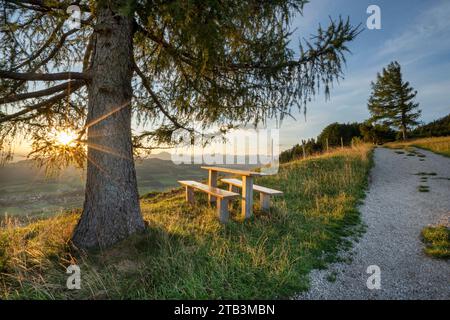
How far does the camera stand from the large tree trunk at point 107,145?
3.84m

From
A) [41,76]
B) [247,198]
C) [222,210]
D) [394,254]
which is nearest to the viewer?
[41,76]

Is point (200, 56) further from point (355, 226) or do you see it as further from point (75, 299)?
point (355, 226)

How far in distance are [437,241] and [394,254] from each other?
107cm

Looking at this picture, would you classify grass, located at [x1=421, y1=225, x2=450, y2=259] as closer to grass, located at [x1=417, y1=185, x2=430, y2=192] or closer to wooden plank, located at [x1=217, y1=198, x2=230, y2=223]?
wooden plank, located at [x1=217, y1=198, x2=230, y2=223]

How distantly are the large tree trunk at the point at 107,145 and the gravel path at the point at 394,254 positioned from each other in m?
2.97

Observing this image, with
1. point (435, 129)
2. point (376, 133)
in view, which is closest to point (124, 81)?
point (376, 133)

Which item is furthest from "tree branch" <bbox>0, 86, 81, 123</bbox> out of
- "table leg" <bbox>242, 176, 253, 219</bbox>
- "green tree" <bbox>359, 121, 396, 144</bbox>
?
"green tree" <bbox>359, 121, 396, 144</bbox>

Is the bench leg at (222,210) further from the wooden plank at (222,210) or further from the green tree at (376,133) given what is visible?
the green tree at (376,133)

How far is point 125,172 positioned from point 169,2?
2566 mm

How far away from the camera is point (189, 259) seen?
329 cm

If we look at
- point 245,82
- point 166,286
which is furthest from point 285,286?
point 245,82

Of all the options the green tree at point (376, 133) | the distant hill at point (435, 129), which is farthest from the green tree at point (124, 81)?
the distant hill at point (435, 129)

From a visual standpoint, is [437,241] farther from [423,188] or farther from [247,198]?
[423,188]

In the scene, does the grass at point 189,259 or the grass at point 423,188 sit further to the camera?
the grass at point 423,188
